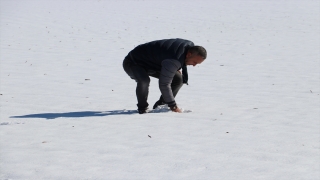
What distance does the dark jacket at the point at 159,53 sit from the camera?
7.14m

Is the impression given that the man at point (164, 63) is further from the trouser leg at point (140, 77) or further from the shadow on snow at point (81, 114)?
the shadow on snow at point (81, 114)

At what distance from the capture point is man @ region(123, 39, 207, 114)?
712 cm

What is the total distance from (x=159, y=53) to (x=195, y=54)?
0.52 m

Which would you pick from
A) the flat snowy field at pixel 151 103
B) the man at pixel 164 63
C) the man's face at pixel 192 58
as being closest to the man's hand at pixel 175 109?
the man at pixel 164 63

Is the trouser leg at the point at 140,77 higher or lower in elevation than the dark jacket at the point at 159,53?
lower

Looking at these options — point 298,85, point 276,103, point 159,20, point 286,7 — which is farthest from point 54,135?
point 286,7

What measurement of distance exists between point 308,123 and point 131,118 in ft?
7.89

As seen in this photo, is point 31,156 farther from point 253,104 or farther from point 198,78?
point 198,78

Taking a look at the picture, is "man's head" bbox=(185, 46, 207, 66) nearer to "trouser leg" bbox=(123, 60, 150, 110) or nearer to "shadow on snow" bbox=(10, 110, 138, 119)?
"trouser leg" bbox=(123, 60, 150, 110)

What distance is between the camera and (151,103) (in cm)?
914

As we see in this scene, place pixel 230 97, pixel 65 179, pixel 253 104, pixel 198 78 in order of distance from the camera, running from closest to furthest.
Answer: pixel 65 179 < pixel 253 104 < pixel 230 97 < pixel 198 78

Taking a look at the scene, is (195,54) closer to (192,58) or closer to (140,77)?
(192,58)

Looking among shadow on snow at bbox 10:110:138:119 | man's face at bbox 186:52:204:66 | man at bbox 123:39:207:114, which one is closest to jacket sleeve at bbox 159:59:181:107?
man at bbox 123:39:207:114

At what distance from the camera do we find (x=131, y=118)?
7547 mm
